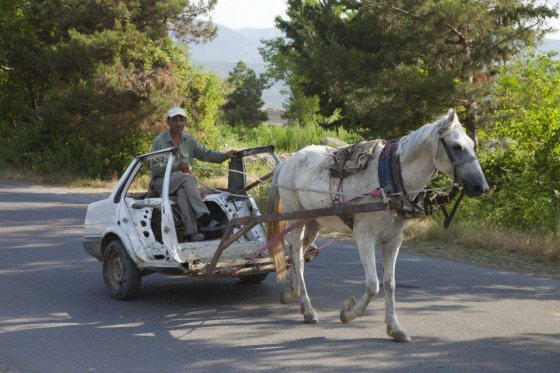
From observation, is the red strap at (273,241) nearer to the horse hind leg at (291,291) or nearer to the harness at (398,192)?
the horse hind leg at (291,291)

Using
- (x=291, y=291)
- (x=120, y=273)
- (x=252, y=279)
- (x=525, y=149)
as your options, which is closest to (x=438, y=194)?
(x=291, y=291)

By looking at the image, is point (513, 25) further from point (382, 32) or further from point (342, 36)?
point (342, 36)

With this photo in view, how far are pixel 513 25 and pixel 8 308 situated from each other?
1340 cm

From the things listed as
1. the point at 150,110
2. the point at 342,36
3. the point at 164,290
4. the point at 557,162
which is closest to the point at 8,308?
the point at 164,290

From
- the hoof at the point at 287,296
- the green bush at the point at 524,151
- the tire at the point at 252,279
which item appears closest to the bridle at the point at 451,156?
the hoof at the point at 287,296

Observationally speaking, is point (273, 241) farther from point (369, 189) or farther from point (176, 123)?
point (176, 123)

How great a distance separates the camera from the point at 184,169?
8672 mm

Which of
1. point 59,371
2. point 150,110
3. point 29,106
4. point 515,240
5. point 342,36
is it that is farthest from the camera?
point 29,106

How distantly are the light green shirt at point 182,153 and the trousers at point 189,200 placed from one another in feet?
0.97

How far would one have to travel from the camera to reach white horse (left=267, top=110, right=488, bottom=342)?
6.45 m

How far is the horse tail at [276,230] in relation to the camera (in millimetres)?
8330

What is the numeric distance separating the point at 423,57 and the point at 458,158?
40.1 feet

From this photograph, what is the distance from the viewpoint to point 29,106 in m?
30.9

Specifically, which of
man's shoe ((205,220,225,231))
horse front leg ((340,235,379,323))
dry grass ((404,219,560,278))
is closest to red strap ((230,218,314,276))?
man's shoe ((205,220,225,231))
